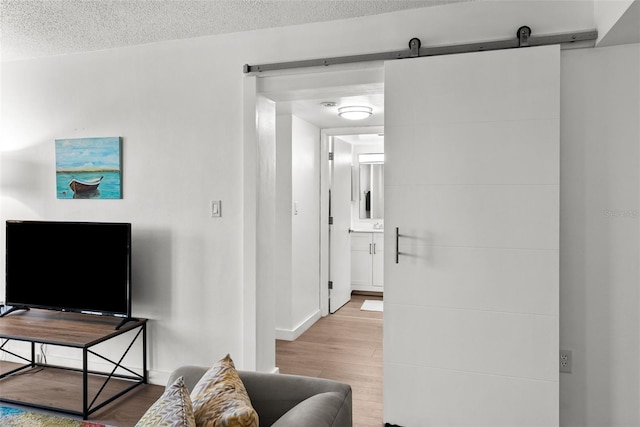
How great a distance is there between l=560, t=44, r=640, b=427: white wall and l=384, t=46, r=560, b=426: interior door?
0.15 meters

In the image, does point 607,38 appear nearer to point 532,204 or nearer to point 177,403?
point 532,204

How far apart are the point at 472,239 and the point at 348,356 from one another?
1.82m

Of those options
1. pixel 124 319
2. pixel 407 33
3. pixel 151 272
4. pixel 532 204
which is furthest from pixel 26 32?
pixel 532 204

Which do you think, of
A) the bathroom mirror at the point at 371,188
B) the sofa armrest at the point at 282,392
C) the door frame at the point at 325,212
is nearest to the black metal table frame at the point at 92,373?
the sofa armrest at the point at 282,392

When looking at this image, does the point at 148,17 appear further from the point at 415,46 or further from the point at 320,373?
the point at 320,373

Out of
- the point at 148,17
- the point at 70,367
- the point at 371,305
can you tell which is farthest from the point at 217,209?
the point at 371,305

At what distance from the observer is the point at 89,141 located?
3377 millimetres

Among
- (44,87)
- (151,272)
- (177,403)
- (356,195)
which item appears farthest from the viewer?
(356,195)

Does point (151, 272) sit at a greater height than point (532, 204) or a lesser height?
lesser

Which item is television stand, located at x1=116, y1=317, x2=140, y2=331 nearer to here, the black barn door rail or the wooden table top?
the wooden table top

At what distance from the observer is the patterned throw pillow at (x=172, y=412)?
113cm

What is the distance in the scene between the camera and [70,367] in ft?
11.5

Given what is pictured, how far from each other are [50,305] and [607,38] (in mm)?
3828

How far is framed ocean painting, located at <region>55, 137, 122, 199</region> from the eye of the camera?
10.9ft
